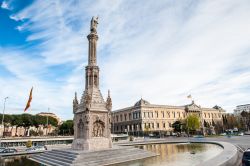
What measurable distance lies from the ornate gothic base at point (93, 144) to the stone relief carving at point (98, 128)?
557 mm

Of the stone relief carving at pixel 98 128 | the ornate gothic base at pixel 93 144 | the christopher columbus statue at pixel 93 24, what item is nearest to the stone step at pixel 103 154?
the ornate gothic base at pixel 93 144

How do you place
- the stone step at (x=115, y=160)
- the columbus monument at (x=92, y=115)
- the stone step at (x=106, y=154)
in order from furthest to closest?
the columbus monument at (x=92, y=115) → the stone step at (x=106, y=154) → the stone step at (x=115, y=160)

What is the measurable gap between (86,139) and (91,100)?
4.71 m

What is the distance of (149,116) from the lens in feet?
285

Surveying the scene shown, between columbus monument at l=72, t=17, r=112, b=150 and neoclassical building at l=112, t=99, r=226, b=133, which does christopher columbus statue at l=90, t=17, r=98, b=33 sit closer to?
columbus monument at l=72, t=17, r=112, b=150

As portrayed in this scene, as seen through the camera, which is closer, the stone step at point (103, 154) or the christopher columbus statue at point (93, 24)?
the stone step at point (103, 154)

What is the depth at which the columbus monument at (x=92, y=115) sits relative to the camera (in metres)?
23.7

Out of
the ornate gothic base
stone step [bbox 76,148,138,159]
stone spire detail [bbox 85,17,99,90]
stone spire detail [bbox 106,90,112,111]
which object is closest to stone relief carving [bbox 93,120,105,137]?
the ornate gothic base

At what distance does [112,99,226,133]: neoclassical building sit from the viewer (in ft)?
281

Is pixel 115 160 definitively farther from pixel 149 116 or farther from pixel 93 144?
pixel 149 116

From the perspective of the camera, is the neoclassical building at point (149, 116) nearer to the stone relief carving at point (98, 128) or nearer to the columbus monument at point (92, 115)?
the columbus monument at point (92, 115)

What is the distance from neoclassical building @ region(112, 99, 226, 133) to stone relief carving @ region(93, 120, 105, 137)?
5972cm

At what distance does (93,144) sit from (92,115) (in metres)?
3.40

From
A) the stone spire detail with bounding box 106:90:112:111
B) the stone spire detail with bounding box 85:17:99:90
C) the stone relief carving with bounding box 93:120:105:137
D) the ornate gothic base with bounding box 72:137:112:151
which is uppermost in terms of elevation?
the stone spire detail with bounding box 85:17:99:90
